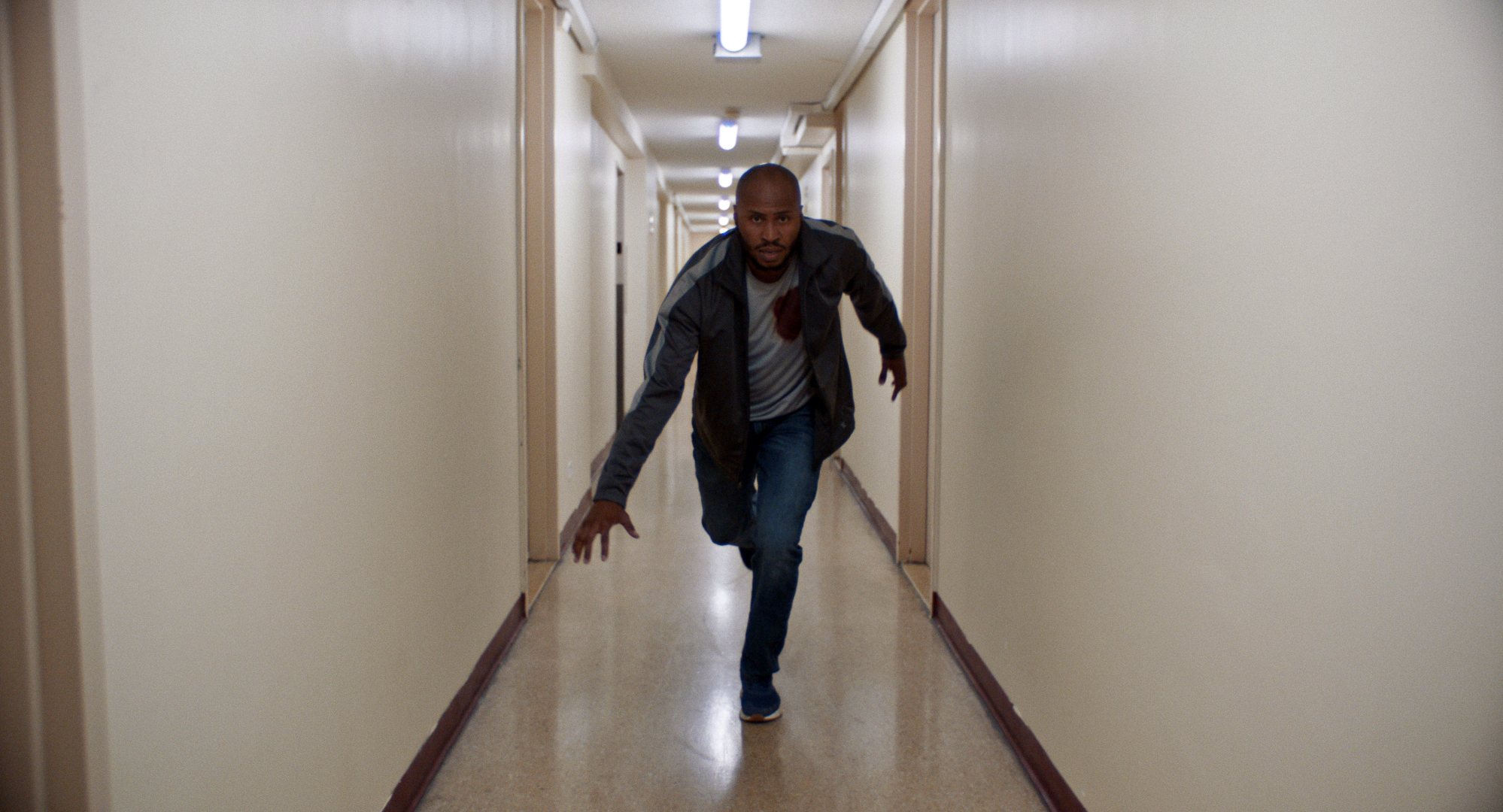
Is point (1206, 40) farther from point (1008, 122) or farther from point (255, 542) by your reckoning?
point (255, 542)

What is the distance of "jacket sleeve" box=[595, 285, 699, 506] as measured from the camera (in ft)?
6.80

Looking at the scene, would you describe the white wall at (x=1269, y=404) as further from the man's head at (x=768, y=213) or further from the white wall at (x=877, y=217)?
the white wall at (x=877, y=217)

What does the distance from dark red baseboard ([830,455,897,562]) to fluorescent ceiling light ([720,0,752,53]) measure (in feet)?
7.72

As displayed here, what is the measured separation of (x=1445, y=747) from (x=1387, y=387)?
38cm

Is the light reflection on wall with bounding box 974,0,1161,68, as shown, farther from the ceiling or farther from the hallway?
the ceiling

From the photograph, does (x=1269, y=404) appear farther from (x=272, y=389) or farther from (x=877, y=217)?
(x=877, y=217)

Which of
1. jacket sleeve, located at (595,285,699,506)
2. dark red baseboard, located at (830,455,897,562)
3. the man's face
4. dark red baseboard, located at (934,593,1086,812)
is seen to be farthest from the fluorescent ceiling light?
dark red baseboard, located at (934,593,1086,812)

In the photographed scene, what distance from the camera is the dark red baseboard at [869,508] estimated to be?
4281 millimetres

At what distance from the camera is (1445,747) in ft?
3.18

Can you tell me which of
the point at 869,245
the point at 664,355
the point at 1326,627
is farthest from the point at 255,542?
the point at 869,245

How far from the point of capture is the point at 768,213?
228 centimetres

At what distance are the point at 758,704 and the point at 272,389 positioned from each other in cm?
157

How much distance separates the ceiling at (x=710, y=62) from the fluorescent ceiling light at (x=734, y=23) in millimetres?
172

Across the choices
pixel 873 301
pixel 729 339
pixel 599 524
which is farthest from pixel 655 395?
pixel 873 301
